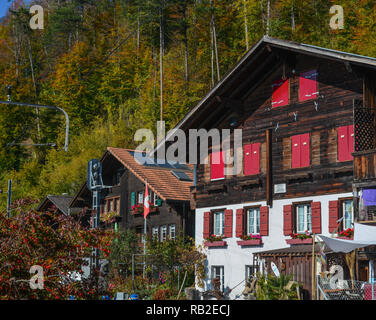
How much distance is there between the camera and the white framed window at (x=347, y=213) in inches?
925

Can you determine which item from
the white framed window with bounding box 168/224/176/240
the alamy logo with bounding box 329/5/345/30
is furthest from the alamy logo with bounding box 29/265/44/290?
the alamy logo with bounding box 329/5/345/30

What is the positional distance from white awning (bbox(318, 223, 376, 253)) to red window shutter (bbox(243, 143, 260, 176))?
7.14 metres

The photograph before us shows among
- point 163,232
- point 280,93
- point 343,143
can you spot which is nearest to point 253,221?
point 280,93

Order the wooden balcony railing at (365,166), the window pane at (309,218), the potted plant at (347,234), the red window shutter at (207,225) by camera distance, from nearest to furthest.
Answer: the wooden balcony railing at (365,166) < the potted plant at (347,234) < the window pane at (309,218) < the red window shutter at (207,225)

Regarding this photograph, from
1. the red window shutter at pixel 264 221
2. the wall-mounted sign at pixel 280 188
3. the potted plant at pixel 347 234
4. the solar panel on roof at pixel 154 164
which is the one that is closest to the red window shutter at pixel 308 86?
the wall-mounted sign at pixel 280 188

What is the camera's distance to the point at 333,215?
2391 centimetres

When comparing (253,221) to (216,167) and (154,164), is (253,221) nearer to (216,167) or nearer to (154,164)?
(216,167)

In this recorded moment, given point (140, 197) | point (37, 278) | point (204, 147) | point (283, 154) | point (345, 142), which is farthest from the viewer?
point (140, 197)

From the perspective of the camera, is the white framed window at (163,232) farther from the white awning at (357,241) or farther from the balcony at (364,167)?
the white awning at (357,241)

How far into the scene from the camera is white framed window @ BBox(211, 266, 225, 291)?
94.2ft

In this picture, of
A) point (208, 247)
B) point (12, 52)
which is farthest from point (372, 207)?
point (12, 52)

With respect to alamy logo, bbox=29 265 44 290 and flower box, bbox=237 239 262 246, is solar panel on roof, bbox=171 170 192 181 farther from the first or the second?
alamy logo, bbox=29 265 44 290

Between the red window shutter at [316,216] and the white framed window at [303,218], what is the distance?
49 centimetres

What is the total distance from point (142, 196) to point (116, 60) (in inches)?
1185
